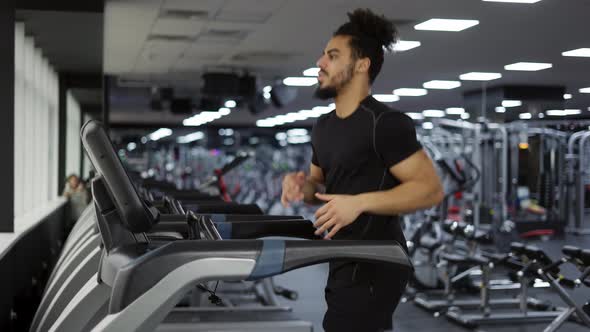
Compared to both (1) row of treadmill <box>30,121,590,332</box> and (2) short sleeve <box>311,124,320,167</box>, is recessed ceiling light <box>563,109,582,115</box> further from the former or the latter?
(2) short sleeve <box>311,124,320,167</box>

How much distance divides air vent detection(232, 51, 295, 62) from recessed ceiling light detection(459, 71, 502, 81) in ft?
8.13

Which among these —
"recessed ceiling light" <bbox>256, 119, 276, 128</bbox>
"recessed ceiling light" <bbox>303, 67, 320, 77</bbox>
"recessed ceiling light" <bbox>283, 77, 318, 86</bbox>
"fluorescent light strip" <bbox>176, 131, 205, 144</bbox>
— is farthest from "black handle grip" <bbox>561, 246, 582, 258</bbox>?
"fluorescent light strip" <bbox>176, 131, 205, 144</bbox>

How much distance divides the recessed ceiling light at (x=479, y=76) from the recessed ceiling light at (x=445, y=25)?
2668 mm

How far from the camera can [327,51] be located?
1.97 metres

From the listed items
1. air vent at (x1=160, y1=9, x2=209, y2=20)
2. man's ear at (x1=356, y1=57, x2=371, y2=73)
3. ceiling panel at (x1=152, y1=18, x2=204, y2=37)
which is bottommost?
man's ear at (x1=356, y1=57, x2=371, y2=73)

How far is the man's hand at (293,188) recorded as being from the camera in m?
2.02

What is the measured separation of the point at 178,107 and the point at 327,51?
10.7 metres

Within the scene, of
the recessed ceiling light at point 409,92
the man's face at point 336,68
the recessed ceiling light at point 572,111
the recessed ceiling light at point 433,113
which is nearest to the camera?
the man's face at point 336,68

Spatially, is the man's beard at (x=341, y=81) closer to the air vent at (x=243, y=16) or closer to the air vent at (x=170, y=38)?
the air vent at (x=243, y=16)

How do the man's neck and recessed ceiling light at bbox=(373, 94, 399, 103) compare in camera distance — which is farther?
recessed ceiling light at bbox=(373, 94, 399, 103)

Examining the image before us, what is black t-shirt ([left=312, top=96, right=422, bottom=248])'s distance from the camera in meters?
1.81

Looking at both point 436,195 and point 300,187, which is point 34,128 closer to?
point 300,187


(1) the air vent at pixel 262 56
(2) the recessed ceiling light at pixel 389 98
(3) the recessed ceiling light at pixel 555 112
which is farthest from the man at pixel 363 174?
(2) the recessed ceiling light at pixel 389 98

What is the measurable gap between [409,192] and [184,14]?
4890 mm
